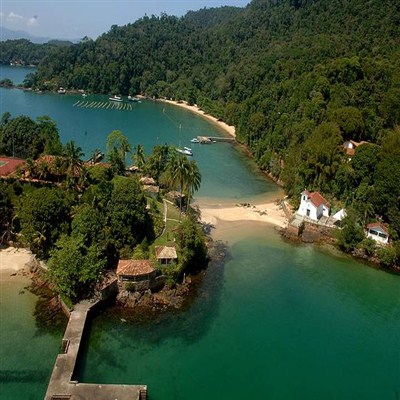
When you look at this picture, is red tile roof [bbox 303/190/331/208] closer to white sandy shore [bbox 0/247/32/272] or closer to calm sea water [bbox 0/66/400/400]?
calm sea water [bbox 0/66/400/400]

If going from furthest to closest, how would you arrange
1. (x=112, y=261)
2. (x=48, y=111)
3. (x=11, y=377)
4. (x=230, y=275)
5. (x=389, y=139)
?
(x=48, y=111), (x=389, y=139), (x=230, y=275), (x=112, y=261), (x=11, y=377)

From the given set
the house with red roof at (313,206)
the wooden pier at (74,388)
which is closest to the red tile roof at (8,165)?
the wooden pier at (74,388)

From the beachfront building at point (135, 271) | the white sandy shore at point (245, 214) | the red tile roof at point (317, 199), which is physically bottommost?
the white sandy shore at point (245, 214)

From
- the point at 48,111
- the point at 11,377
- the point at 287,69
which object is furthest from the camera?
the point at 48,111

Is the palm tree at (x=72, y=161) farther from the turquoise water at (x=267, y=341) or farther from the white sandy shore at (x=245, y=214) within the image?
the turquoise water at (x=267, y=341)

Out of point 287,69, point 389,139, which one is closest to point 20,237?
point 389,139

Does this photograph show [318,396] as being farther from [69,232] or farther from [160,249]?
[69,232]

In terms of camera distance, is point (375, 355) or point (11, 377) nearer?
point (11, 377)

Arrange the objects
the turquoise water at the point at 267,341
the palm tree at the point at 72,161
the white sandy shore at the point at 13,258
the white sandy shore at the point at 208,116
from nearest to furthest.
A: the turquoise water at the point at 267,341 < the white sandy shore at the point at 13,258 < the palm tree at the point at 72,161 < the white sandy shore at the point at 208,116
